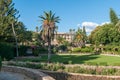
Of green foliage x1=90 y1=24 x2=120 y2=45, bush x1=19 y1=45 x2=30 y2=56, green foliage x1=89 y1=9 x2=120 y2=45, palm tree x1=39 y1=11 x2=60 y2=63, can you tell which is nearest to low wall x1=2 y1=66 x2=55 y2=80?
palm tree x1=39 y1=11 x2=60 y2=63

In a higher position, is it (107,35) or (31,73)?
(107,35)

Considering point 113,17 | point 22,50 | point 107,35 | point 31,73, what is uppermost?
point 113,17

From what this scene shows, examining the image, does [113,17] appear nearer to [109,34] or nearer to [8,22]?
[109,34]

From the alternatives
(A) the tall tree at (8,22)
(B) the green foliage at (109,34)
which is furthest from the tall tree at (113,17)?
(A) the tall tree at (8,22)

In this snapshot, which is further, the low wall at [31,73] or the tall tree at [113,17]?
the tall tree at [113,17]

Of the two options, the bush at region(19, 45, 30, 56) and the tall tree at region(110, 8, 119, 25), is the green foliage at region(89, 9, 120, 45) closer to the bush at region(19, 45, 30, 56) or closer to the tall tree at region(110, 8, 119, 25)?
the tall tree at region(110, 8, 119, 25)

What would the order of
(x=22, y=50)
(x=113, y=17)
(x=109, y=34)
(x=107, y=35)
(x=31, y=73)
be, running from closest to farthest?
1. (x=31, y=73)
2. (x=22, y=50)
3. (x=109, y=34)
4. (x=107, y=35)
5. (x=113, y=17)

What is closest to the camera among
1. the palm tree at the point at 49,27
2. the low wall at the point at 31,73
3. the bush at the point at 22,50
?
the low wall at the point at 31,73

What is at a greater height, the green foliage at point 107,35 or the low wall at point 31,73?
the green foliage at point 107,35

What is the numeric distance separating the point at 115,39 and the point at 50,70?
221 feet

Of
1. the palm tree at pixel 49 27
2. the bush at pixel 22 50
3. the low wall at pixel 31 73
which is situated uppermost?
the palm tree at pixel 49 27

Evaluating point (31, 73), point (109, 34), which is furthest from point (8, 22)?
point (31, 73)

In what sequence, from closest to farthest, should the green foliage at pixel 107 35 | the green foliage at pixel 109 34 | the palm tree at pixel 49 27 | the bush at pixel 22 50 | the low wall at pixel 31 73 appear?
the low wall at pixel 31 73
the palm tree at pixel 49 27
the bush at pixel 22 50
the green foliage at pixel 109 34
the green foliage at pixel 107 35

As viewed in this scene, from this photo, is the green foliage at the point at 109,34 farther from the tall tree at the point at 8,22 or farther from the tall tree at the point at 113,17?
the tall tree at the point at 8,22
